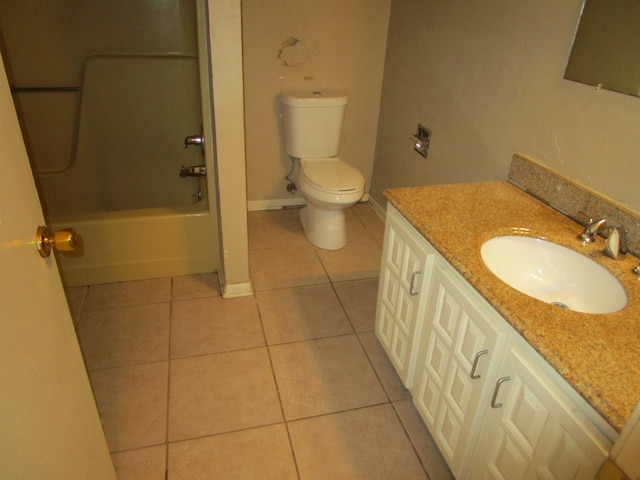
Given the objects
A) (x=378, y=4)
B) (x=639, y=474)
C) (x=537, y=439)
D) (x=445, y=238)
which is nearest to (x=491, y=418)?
(x=537, y=439)

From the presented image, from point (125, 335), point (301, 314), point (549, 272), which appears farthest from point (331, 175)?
point (549, 272)

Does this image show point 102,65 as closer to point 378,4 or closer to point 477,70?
point 378,4

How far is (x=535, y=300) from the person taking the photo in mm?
1106

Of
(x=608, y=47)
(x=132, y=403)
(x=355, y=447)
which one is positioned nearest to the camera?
(x=608, y=47)

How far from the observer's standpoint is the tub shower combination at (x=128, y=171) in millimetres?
2352

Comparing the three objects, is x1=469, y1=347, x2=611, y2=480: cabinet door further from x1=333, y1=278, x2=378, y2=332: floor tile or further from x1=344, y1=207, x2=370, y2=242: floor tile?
x1=344, y1=207, x2=370, y2=242: floor tile

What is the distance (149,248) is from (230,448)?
1.20 metres

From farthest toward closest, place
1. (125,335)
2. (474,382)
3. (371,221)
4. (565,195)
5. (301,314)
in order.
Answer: (371,221)
(301,314)
(125,335)
(565,195)
(474,382)

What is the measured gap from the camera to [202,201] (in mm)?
2473

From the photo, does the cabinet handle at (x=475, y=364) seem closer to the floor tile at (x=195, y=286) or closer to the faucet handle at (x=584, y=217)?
the faucet handle at (x=584, y=217)

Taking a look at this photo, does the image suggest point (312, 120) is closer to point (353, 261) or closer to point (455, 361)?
point (353, 261)

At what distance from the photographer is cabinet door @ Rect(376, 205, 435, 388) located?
1.51 meters

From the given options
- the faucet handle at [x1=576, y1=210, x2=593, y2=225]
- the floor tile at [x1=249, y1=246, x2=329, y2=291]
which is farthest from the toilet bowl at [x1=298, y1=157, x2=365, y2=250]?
the faucet handle at [x1=576, y1=210, x2=593, y2=225]

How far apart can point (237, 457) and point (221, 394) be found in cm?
29
